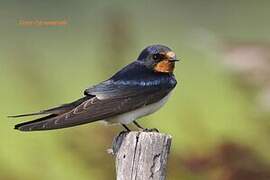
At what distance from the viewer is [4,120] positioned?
358cm

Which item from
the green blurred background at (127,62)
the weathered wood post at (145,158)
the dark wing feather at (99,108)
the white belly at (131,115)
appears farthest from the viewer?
the green blurred background at (127,62)

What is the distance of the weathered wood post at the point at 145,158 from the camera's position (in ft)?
8.05

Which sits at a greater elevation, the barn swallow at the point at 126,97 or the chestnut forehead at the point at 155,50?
the chestnut forehead at the point at 155,50

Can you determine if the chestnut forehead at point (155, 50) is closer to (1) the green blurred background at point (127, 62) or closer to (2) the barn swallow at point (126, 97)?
(2) the barn swallow at point (126, 97)

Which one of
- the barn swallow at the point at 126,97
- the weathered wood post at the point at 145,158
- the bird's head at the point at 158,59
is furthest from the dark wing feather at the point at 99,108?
the weathered wood post at the point at 145,158

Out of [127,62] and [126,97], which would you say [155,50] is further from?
[127,62]

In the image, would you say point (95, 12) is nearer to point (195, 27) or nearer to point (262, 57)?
point (195, 27)

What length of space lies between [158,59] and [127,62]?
2.52 feet

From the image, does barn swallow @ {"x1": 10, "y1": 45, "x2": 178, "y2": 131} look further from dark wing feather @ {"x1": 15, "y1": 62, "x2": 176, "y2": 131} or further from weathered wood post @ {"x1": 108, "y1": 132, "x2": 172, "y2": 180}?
weathered wood post @ {"x1": 108, "y1": 132, "x2": 172, "y2": 180}

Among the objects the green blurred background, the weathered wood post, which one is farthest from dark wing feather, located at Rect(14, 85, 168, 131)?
the green blurred background

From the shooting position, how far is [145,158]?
2.46 meters

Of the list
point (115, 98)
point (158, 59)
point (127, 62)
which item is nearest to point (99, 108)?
point (115, 98)

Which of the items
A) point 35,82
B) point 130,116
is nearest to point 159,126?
point 35,82

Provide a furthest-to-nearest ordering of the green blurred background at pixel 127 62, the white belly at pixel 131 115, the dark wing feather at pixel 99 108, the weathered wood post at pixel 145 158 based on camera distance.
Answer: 1. the green blurred background at pixel 127 62
2. the white belly at pixel 131 115
3. the dark wing feather at pixel 99 108
4. the weathered wood post at pixel 145 158
